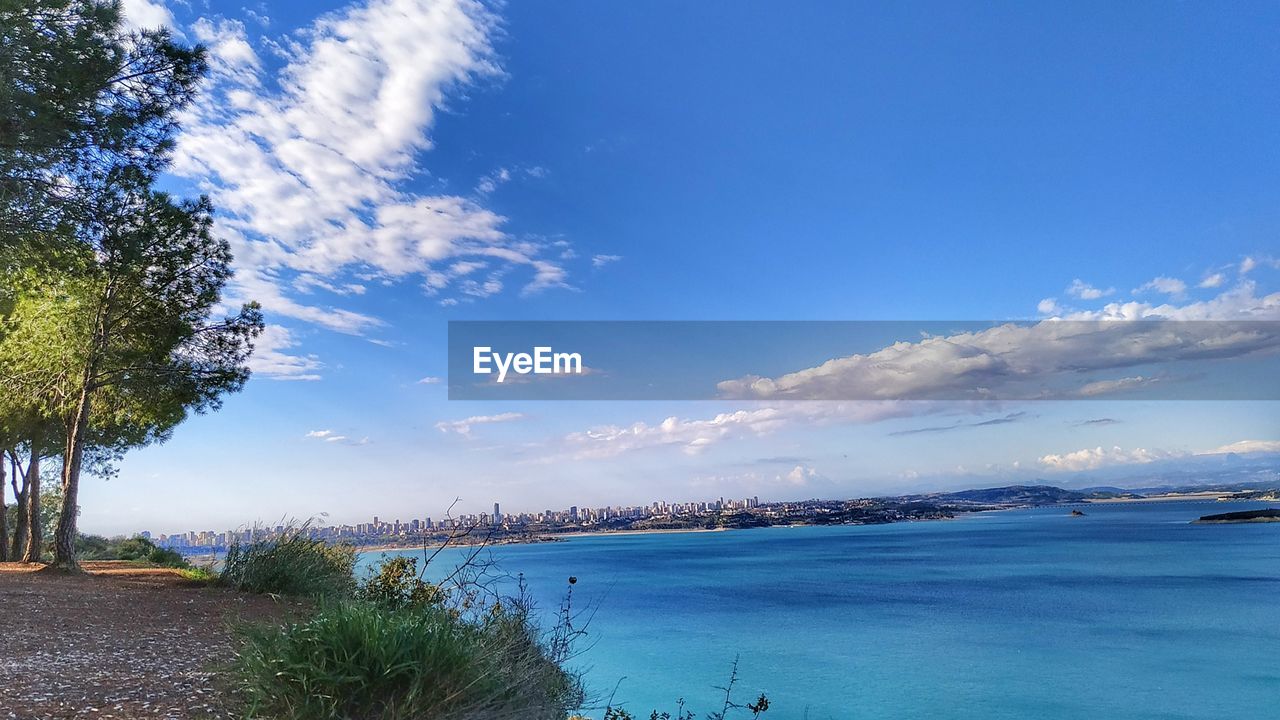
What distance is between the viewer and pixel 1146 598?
37.2 meters

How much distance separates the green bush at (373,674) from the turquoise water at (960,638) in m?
4.46

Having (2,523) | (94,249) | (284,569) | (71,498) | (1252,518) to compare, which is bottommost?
(1252,518)

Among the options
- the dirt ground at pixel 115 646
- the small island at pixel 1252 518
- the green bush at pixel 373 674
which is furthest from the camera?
the small island at pixel 1252 518

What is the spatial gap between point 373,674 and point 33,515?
64.7ft

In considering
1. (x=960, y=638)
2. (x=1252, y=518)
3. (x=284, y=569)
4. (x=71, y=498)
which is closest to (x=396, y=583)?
(x=284, y=569)

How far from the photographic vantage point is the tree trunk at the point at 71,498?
42.3ft

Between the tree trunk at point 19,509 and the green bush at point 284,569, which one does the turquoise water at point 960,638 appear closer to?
the green bush at point 284,569

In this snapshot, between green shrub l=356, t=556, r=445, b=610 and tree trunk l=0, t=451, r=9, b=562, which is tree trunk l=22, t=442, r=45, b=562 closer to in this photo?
tree trunk l=0, t=451, r=9, b=562

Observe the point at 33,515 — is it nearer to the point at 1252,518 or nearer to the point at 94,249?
the point at 94,249

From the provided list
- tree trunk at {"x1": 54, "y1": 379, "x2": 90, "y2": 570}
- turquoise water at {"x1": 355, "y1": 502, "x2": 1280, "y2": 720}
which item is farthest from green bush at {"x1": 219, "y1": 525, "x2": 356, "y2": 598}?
tree trunk at {"x1": 54, "y1": 379, "x2": 90, "y2": 570}

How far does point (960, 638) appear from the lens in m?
27.6

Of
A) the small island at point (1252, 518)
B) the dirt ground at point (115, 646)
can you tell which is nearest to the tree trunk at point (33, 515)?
the dirt ground at point (115, 646)

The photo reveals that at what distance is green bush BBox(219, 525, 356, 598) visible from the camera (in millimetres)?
10344

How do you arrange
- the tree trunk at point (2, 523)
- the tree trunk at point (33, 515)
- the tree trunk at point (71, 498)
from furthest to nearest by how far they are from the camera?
the tree trunk at point (2, 523) < the tree trunk at point (33, 515) < the tree trunk at point (71, 498)
